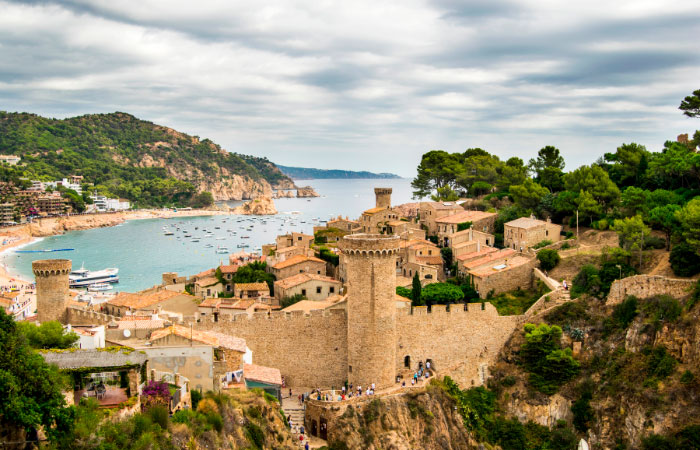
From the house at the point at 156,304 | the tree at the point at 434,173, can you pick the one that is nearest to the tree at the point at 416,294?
the house at the point at 156,304

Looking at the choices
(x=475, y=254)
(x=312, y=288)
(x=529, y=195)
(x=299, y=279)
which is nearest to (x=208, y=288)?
(x=299, y=279)

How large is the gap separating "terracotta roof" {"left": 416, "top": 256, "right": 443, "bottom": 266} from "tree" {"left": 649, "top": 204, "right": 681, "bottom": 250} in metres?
11.7

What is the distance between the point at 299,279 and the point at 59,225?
91807 millimetres

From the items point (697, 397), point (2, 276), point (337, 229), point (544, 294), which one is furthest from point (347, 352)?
point (2, 276)

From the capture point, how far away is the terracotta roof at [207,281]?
39.9 metres

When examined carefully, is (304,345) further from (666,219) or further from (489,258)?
(666,219)

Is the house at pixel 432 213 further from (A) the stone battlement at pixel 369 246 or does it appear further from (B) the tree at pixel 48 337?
(B) the tree at pixel 48 337

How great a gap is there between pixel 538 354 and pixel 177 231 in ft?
313

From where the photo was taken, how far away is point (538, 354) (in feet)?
82.3

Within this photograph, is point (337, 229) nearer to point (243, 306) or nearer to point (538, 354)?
point (243, 306)

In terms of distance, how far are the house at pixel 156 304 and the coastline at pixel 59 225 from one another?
33559mm

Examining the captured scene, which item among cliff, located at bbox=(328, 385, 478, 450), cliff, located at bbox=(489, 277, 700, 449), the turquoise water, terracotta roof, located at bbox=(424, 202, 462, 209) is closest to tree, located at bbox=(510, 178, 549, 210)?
terracotta roof, located at bbox=(424, 202, 462, 209)

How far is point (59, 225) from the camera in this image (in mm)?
110750

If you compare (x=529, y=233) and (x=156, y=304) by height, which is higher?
(x=529, y=233)
